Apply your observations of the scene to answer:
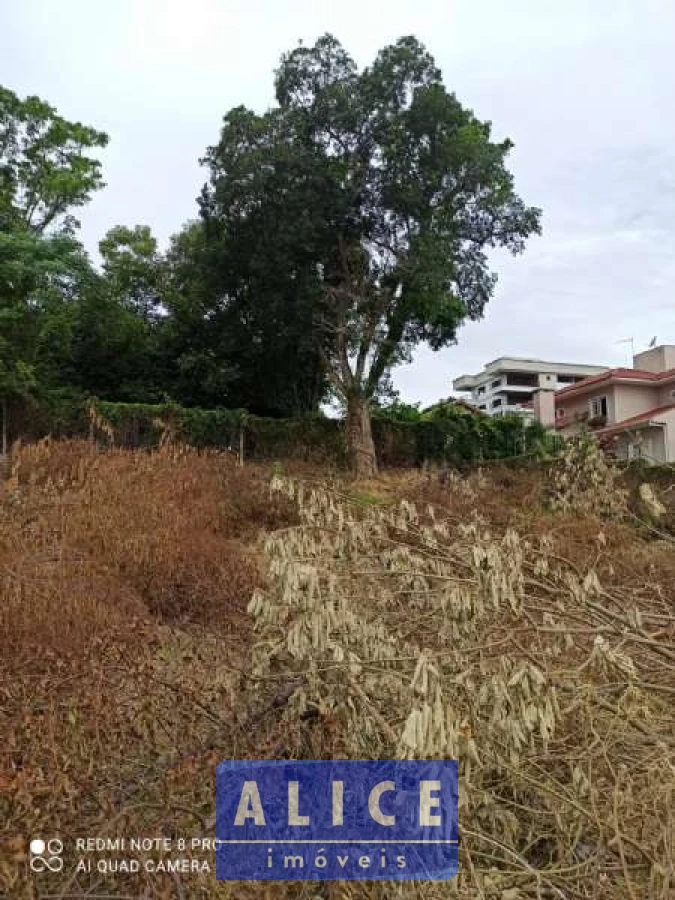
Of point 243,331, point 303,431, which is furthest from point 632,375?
point 243,331

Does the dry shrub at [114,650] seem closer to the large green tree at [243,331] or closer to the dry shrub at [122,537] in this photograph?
the dry shrub at [122,537]

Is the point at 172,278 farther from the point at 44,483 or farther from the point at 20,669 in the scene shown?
the point at 20,669

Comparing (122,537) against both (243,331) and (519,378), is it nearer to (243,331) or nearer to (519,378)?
(243,331)

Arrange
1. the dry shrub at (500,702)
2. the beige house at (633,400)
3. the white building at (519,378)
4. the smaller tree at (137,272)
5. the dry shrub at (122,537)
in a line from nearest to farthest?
the dry shrub at (500,702) → the dry shrub at (122,537) → the smaller tree at (137,272) → the beige house at (633,400) → the white building at (519,378)

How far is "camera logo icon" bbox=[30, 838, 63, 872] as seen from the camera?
2248mm

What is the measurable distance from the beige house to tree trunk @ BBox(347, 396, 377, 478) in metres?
11.4

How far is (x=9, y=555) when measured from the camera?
571 cm

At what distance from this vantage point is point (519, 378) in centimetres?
7038

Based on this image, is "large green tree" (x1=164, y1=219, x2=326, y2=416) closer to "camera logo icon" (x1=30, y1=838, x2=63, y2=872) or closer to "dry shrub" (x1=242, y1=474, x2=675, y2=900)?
"dry shrub" (x1=242, y1=474, x2=675, y2=900)

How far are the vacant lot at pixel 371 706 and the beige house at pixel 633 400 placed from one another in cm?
2381

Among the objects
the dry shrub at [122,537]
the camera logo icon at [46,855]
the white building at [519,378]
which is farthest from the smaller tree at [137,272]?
the white building at [519,378]

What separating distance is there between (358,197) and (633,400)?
19973 millimetres

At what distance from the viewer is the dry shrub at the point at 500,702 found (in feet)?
7.19

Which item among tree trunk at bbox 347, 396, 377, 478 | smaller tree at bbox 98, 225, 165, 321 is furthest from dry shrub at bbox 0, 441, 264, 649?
smaller tree at bbox 98, 225, 165, 321
